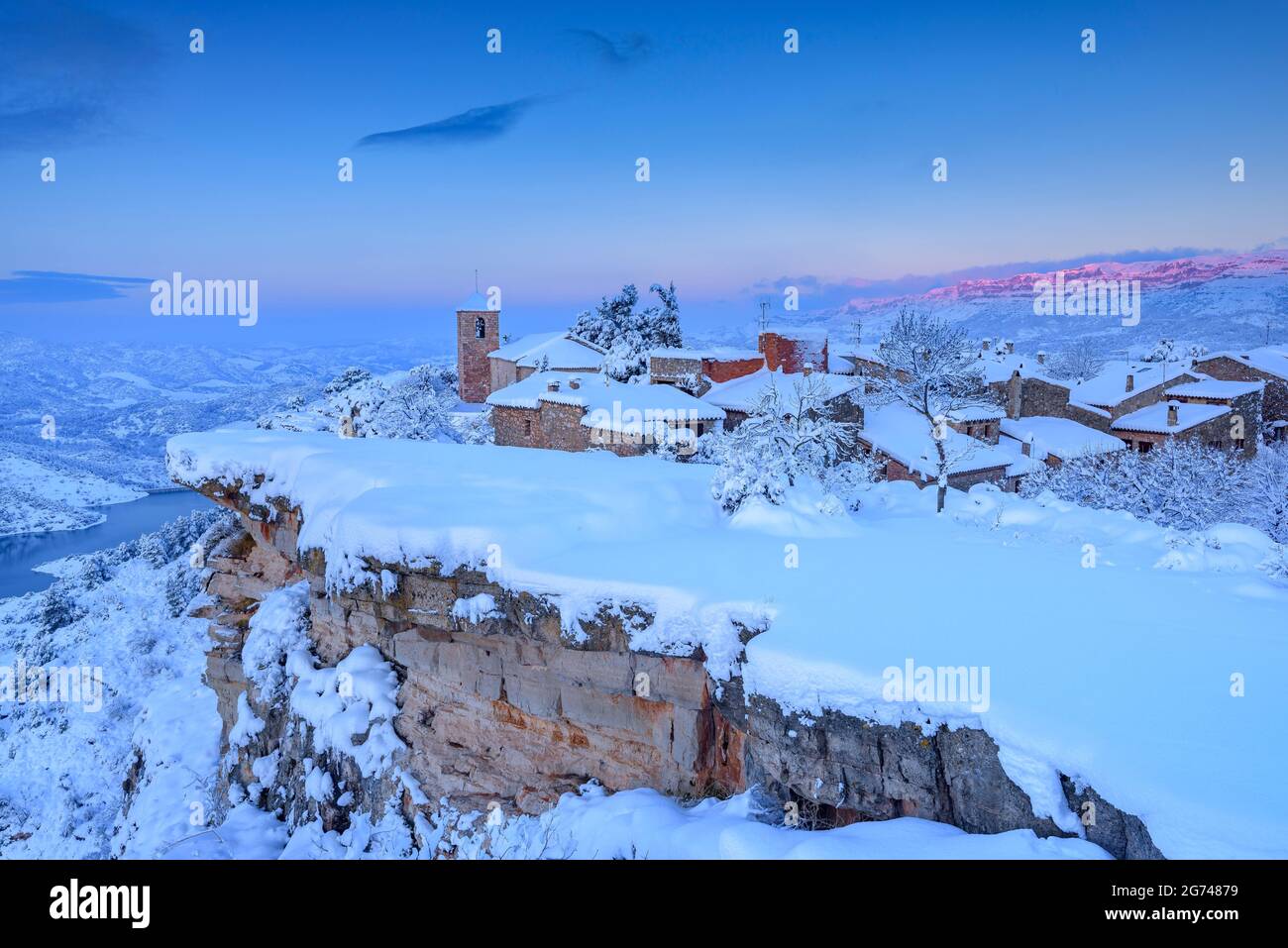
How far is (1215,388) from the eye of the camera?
29.7 m

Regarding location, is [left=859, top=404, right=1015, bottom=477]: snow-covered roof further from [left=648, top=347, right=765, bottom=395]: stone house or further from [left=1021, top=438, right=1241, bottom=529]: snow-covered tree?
[left=648, top=347, right=765, bottom=395]: stone house

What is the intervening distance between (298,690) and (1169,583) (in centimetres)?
1159

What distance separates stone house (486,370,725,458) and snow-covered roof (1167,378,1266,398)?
66.9 feet

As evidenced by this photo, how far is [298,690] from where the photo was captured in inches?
448

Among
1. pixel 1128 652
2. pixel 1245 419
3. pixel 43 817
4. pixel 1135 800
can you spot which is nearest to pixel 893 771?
pixel 1135 800

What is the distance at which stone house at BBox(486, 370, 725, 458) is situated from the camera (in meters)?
23.0

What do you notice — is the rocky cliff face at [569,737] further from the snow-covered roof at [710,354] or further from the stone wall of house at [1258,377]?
the stone wall of house at [1258,377]

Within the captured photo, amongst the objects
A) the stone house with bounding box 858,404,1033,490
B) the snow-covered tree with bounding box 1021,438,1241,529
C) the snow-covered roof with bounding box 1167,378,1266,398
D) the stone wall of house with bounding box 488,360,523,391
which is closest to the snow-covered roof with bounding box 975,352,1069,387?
the snow-covered roof with bounding box 1167,378,1266,398

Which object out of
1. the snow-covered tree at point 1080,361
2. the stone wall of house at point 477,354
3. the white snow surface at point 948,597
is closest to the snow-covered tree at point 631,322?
the stone wall of house at point 477,354

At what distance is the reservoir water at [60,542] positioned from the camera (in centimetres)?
3753

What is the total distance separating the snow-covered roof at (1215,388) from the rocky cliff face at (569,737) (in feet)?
101
